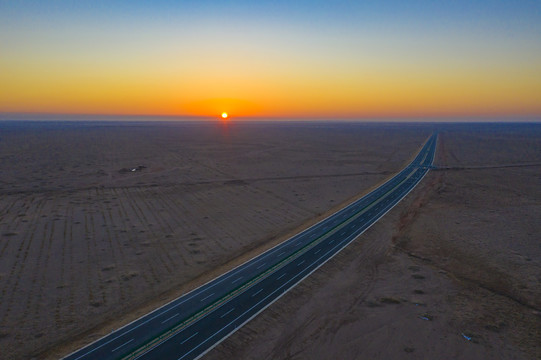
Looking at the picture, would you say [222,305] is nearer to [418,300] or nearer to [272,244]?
[272,244]

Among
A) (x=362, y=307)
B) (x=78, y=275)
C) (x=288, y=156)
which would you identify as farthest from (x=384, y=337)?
(x=288, y=156)

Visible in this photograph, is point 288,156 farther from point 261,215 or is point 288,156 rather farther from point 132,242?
point 132,242

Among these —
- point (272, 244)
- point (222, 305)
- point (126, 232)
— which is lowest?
point (222, 305)

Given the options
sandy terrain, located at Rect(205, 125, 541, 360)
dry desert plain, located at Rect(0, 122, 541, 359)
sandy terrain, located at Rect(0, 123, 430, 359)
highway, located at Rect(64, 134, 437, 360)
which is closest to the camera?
highway, located at Rect(64, 134, 437, 360)

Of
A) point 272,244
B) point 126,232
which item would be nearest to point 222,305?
point 272,244

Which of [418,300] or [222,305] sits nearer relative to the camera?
[222,305]

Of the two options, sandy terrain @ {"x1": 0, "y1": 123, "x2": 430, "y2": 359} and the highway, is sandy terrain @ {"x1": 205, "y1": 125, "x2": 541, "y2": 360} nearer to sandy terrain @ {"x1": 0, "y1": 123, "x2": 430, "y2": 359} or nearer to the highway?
sandy terrain @ {"x1": 0, "y1": 123, "x2": 430, "y2": 359}

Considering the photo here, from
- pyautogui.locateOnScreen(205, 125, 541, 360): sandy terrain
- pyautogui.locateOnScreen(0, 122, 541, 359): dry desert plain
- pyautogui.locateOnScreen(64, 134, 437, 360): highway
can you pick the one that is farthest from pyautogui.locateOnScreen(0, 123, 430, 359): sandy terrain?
pyautogui.locateOnScreen(64, 134, 437, 360): highway
